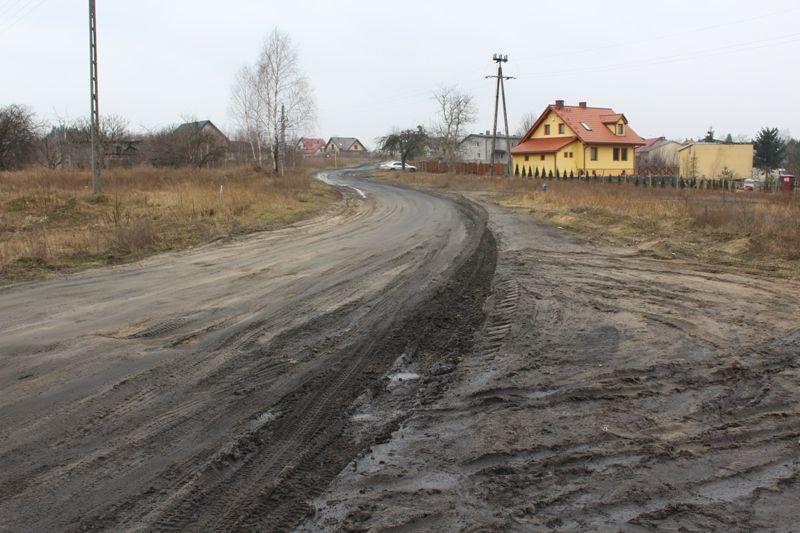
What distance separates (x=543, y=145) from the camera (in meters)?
59.8

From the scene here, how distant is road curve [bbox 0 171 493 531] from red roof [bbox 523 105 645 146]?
4944cm

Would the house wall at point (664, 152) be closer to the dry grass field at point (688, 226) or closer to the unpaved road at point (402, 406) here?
the dry grass field at point (688, 226)

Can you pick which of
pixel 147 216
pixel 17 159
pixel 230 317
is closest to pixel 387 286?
pixel 230 317

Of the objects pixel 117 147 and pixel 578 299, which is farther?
pixel 117 147

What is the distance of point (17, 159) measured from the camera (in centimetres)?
4428

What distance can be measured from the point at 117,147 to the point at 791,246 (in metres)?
54.3

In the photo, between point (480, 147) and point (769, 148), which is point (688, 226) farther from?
point (480, 147)

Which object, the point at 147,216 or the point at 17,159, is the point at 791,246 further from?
the point at 17,159

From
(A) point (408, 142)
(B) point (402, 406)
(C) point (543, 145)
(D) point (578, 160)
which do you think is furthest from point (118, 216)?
(A) point (408, 142)

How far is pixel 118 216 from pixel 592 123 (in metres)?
50.9

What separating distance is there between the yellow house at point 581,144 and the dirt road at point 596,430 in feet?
165

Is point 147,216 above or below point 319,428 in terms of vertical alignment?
above

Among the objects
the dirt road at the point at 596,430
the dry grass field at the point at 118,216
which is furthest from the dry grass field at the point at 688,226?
the dry grass field at the point at 118,216

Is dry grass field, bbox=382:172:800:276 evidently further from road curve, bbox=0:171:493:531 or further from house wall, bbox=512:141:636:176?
house wall, bbox=512:141:636:176
